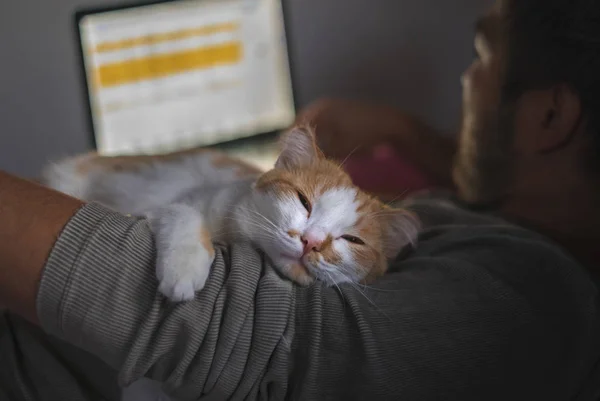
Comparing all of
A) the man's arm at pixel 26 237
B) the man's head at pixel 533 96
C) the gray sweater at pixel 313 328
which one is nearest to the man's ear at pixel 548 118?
the man's head at pixel 533 96

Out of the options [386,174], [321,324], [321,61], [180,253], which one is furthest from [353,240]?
[321,61]

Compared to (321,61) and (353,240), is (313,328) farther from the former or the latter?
(321,61)

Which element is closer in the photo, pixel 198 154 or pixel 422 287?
pixel 422 287

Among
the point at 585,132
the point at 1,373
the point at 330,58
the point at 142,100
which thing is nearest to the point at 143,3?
the point at 142,100

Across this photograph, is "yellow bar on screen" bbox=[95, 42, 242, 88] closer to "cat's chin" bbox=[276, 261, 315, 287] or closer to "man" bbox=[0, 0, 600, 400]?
"man" bbox=[0, 0, 600, 400]

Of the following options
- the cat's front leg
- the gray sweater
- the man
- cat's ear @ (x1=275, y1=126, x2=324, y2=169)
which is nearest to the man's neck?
the man

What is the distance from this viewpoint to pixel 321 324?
31.4 inches

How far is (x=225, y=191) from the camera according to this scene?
1.06m

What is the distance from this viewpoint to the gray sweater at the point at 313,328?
2.44 ft

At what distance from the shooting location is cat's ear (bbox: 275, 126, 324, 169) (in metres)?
0.99

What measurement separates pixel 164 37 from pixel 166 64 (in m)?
0.07

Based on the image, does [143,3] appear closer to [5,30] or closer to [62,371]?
[5,30]

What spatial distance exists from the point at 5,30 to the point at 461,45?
1463mm

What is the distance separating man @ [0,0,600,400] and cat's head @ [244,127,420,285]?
51 millimetres
